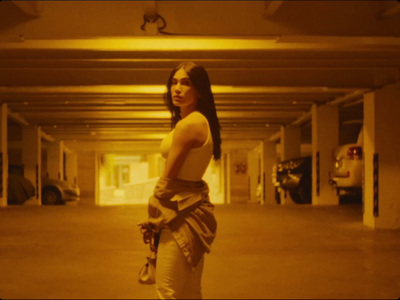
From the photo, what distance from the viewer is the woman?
273 centimetres

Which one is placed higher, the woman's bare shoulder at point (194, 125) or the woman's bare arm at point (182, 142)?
the woman's bare shoulder at point (194, 125)

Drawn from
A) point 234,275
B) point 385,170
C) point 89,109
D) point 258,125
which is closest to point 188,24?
point 234,275

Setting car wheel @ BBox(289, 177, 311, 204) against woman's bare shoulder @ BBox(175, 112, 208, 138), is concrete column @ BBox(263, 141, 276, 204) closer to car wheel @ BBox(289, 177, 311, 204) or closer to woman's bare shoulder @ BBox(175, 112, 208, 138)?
car wheel @ BBox(289, 177, 311, 204)

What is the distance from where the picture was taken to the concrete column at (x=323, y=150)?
14.8 meters

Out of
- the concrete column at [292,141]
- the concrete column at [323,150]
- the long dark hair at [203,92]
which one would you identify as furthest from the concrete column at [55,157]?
the long dark hair at [203,92]

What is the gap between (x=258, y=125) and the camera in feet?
64.1

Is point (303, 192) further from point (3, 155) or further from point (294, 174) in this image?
point (3, 155)

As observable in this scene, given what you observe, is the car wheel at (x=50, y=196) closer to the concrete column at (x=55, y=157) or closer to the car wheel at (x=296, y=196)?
the concrete column at (x=55, y=157)

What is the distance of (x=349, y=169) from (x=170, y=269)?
9593 mm

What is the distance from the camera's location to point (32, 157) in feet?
62.8

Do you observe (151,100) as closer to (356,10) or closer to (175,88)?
(356,10)

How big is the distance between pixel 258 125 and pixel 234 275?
1448 cm

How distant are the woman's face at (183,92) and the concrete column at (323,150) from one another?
12217 millimetres

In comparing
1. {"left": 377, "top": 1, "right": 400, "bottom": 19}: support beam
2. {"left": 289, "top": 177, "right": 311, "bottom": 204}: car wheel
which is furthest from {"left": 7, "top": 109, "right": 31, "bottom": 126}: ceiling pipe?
{"left": 377, "top": 1, "right": 400, "bottom": 19}: support beam
